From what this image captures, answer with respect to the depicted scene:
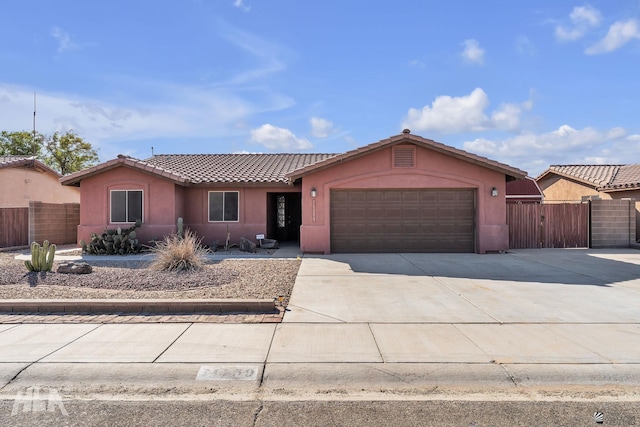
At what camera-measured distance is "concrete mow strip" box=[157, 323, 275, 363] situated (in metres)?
5.06

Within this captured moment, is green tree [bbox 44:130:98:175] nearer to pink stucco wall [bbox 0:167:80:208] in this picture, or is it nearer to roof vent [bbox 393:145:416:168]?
pink stucco wall [bbox 0:167:80:208]

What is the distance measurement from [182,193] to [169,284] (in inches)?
359

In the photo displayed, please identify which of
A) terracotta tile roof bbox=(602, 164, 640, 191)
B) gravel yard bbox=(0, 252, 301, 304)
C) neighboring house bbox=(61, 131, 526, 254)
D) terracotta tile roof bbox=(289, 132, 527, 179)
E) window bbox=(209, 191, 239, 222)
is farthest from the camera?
terracotta tile roof bbox=(602, 164, 640, 191)

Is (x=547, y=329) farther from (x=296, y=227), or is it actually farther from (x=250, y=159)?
(x=250, y=159)

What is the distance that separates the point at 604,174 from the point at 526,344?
2496 centimetres

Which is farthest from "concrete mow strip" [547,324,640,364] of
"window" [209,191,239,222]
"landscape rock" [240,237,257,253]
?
"window" [209,191,239,222]

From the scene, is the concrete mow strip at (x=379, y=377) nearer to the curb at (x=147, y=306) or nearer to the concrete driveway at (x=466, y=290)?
the concrete driveway at (x=466, y=290)

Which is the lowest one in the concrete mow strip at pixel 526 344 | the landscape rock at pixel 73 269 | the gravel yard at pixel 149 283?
the concrete mow strip at pixel 526 344

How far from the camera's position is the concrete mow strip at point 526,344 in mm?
5051

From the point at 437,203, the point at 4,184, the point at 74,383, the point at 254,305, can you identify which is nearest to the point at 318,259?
the point at 437,203

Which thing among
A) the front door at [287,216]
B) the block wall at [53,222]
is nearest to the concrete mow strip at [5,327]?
the block wall at [53,222]

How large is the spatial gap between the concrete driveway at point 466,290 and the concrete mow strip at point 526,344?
0.41 metres

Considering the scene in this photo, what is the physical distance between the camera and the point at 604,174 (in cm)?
2498

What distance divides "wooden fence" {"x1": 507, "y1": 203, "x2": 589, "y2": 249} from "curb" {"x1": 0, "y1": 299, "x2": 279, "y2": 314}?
1353 cm
